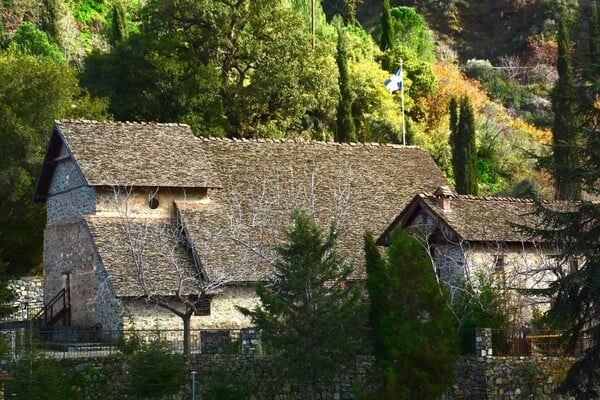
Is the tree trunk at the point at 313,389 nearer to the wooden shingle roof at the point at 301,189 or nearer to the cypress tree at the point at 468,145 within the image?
the wooden shingle roof at the point at 301,189

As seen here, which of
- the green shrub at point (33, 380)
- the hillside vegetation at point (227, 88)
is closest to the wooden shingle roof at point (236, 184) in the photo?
the hillside vegetation at point (227, 88)

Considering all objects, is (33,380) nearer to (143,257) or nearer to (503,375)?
(143,257)

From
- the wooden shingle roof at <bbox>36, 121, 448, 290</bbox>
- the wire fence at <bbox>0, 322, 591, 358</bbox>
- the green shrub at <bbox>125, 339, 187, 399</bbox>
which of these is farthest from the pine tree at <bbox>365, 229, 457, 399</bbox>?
the wooden shingle roof at <bbox>36, 121, 448, 290</bbox>

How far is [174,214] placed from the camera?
45.5 metres

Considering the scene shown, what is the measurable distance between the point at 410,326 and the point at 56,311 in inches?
718

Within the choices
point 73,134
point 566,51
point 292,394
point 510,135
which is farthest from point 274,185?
point 510,135

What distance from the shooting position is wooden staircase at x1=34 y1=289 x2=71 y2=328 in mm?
45406

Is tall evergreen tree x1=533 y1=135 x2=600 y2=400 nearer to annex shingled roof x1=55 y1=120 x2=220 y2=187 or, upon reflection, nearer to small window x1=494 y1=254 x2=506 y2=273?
small window x1=494 y1=254 x2=506 y2=273

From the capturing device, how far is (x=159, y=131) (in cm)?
4706

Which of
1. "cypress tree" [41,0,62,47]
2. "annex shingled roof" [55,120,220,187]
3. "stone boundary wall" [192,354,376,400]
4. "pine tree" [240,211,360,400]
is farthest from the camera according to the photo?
"cypress tree" [41,0,62,47]

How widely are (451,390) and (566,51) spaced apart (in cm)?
3184

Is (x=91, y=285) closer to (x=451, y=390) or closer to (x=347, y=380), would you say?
(x=347, y=380)

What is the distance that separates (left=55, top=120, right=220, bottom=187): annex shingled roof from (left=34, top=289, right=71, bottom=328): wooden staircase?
16.6 feet

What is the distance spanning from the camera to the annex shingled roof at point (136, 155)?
44250 mm
